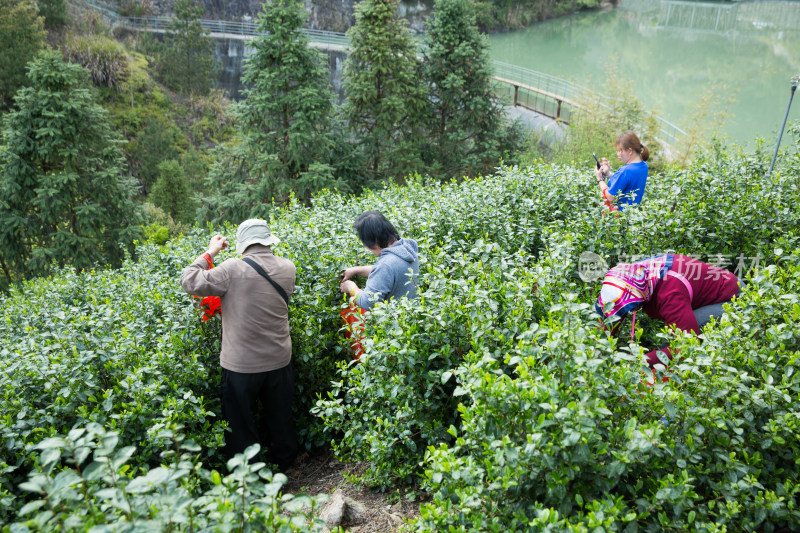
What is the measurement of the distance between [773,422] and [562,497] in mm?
955

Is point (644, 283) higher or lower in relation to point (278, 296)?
higher

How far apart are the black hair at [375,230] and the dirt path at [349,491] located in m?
1.49

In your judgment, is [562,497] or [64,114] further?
[64,114]

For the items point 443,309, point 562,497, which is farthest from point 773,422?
point 443,309

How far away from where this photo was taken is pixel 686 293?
10.8 feet

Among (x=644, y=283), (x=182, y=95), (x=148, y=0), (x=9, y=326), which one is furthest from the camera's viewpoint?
(x=148, y=0)

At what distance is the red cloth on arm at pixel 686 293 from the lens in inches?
128

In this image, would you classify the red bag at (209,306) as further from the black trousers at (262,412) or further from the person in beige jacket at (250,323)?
the black trousers at (262,412)

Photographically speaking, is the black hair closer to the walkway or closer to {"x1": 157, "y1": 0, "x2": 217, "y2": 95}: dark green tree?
the walkway

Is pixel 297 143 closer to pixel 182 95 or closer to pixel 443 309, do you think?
pixel 443 309

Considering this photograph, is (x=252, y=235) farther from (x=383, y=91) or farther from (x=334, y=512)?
(x=383, y=91)

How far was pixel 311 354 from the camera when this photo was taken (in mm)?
3936

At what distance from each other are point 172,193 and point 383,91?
1030 centimetres

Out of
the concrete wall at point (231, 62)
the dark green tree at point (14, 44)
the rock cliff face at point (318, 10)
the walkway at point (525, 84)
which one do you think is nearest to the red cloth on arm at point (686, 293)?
the walkway at point (525, 84)
